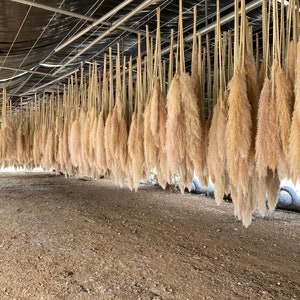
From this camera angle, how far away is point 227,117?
4.72ft

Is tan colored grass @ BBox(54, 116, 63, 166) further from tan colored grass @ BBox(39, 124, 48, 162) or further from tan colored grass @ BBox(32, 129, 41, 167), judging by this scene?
tan colored grass @ BBox(32, 129, 41, 167)

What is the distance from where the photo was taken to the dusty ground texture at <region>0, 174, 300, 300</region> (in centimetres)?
286

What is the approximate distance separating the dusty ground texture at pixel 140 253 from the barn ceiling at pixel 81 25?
241cm

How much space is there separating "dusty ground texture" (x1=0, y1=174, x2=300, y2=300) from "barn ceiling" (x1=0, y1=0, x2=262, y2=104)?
2.41 meters

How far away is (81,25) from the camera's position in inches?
120

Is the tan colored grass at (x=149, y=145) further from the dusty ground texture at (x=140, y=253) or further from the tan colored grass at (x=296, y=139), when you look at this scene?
→ the dusty ground texture at (x=140, y=253)

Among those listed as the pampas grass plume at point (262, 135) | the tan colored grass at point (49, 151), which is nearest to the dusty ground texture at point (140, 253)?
the tan colored grass at point (49, 151)

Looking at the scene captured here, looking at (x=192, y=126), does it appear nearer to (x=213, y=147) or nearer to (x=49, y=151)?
(x=213, y=147)

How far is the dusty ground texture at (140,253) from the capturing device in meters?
2.86

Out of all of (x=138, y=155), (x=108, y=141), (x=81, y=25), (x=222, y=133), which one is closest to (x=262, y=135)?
(x=222, y=133)

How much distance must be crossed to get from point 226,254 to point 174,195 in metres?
4.77

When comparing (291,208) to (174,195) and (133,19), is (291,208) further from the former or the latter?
(133,19)

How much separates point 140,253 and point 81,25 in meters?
2.78

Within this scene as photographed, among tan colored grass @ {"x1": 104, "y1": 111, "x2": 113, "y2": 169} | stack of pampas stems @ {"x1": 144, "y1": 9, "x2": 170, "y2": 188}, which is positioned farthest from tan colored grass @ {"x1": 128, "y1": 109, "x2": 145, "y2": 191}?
tan colored grass @ {"x1": 104, "y1": 111, "x2": 113, "y2": 169}
